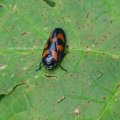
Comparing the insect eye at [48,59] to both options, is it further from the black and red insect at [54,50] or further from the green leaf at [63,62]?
the green leaf at [63,62]

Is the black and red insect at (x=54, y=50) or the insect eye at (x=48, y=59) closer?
the black and red insect at (x=54, y=50)

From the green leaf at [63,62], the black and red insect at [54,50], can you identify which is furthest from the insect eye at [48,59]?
the green leaf at [63,62]

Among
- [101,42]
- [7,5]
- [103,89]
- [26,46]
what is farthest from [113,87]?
[7,5]

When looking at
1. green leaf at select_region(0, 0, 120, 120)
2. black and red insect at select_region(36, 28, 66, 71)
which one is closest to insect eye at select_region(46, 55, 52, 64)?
black and red insect at select_region(36, 28, 66, 71)

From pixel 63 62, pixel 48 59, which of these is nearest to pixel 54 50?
pixel 48 59

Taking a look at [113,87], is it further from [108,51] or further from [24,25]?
[24,25]
